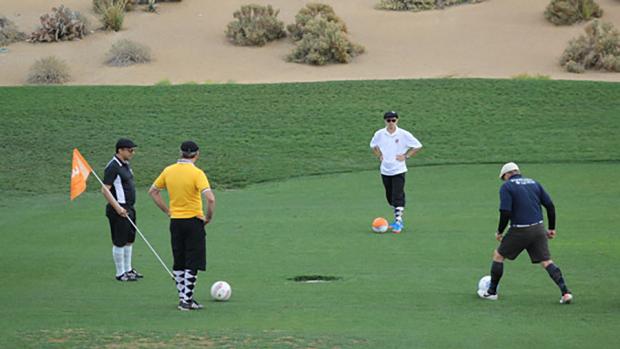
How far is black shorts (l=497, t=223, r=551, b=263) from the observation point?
13.7 metres

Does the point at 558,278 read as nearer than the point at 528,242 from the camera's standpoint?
Yes

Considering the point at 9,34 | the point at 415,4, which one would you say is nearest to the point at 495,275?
the point at 9,34

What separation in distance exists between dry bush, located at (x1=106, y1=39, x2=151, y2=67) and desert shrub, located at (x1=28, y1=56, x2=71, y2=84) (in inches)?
93.5

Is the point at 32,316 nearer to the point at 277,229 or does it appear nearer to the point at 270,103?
the point at 277,229

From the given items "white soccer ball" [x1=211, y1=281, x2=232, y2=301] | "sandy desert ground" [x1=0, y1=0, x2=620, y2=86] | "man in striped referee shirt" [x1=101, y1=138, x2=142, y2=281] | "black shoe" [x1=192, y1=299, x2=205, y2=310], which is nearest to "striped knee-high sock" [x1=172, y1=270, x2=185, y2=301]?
"black shoe" [x1=192, y1=299, x2=205, y2=310]

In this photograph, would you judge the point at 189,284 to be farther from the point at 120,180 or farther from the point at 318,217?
the point at 318,217

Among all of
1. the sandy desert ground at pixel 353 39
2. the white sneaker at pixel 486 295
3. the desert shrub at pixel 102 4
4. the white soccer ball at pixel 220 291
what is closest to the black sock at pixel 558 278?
the white sneaker at pixel 486 295

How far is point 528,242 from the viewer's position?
1372 cm

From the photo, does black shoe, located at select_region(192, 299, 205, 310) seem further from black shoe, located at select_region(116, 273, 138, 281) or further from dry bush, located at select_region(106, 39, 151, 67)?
dry bush, located at select_region(106, 39, 151, 67)

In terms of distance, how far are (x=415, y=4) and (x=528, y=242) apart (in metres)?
37.3

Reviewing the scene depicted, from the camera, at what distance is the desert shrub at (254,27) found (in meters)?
45.6

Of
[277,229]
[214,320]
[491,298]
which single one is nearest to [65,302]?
[214,320]

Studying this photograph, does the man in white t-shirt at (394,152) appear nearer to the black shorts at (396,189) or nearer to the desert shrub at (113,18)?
the black shorts at (396,189)

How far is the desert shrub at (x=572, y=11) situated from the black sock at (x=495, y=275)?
3385 cm
